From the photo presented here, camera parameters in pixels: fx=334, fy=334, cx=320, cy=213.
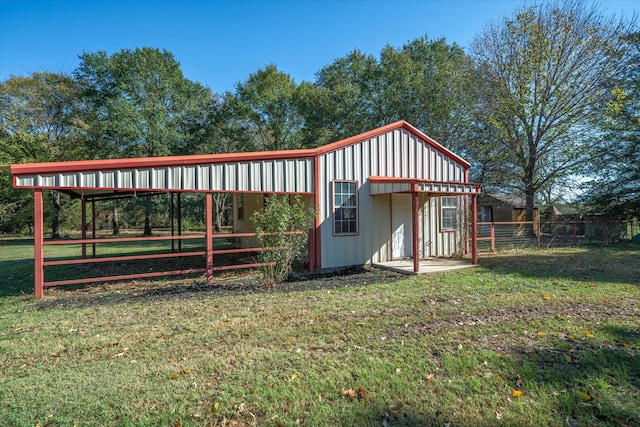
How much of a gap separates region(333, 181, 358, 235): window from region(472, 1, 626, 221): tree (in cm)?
1212

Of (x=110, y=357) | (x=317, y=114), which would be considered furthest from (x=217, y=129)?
(x=110, y=357)

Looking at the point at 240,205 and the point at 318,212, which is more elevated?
the point at 240,205

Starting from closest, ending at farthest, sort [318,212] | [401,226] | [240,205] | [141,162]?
[141,162]
[318,212]
[401,226]
[240,205]

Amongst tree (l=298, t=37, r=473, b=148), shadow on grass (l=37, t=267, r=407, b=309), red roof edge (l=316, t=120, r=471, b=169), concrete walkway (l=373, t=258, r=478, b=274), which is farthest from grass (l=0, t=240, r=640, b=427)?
tree (l=298, t=37, r=473, b=148)

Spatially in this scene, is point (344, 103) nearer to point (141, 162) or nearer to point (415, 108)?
point (415, 108)

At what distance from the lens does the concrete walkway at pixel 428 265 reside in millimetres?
8828

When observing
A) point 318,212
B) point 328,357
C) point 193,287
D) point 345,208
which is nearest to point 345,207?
point 345,208

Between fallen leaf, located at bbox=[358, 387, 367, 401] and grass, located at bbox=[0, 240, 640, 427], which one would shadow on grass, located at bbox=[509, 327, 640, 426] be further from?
fallen leaf, located at bbox=[358, 387, 367, 401]

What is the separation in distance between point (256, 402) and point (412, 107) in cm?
2232

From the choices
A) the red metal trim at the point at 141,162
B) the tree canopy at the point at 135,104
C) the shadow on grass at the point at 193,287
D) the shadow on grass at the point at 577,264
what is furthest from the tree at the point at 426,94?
the shadow on grass at the point at 193,287

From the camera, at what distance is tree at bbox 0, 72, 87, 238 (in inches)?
952

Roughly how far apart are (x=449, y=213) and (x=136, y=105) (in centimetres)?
2248

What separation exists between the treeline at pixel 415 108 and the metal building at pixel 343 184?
30.5 ft

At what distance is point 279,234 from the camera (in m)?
7.39
